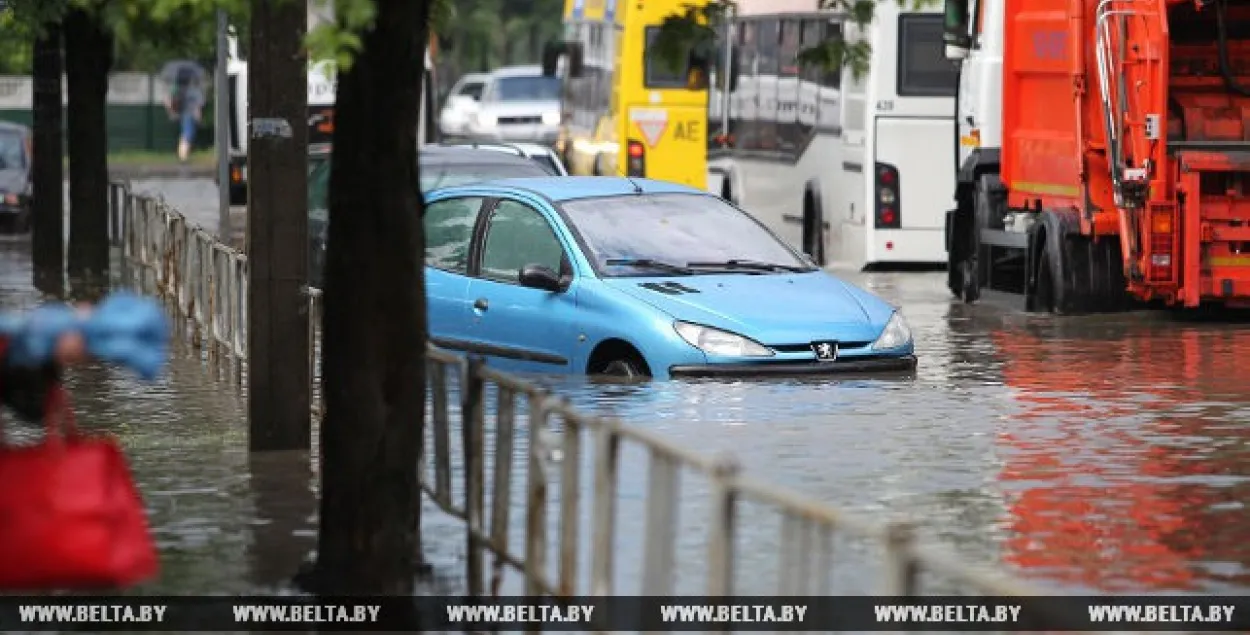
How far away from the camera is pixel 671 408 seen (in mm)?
14500

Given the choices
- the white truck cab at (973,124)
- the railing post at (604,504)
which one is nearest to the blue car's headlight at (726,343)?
the railing post at (604,504)

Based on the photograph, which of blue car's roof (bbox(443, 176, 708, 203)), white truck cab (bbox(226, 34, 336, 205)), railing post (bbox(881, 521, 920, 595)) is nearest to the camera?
railing post (bbox(881, 521, 920, 595))

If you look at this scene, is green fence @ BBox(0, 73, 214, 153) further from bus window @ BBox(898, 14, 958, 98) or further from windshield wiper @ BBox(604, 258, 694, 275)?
windshield wiper @ BBox(604, 258, 694, 275)

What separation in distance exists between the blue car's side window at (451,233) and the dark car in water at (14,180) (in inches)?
842

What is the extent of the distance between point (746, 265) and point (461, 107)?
44.2 metres

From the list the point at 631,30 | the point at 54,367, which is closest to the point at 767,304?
the point at 54,367

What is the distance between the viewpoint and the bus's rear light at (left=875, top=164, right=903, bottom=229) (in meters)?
28.8

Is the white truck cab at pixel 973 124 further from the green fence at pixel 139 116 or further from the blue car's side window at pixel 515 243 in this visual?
the green fence at pixel 139 116

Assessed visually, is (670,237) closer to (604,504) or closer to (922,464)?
(922,464)

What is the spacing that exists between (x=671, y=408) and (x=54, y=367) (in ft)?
26.1

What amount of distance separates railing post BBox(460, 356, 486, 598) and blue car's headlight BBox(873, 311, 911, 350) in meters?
6.30

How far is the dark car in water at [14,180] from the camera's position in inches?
1502

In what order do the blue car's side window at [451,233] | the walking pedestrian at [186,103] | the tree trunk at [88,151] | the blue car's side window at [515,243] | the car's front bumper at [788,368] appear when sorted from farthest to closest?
the walking pedestrian at [186,103] → the tree trunk at [88,151] → the blue car's side window at [451,233] → the blue car's side window at [515,243] → the car's front bumper at [788,368]

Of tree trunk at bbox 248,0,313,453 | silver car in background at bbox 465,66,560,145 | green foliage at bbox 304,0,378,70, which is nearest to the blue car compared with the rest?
tree trunk at bbox 248,0,313,453
